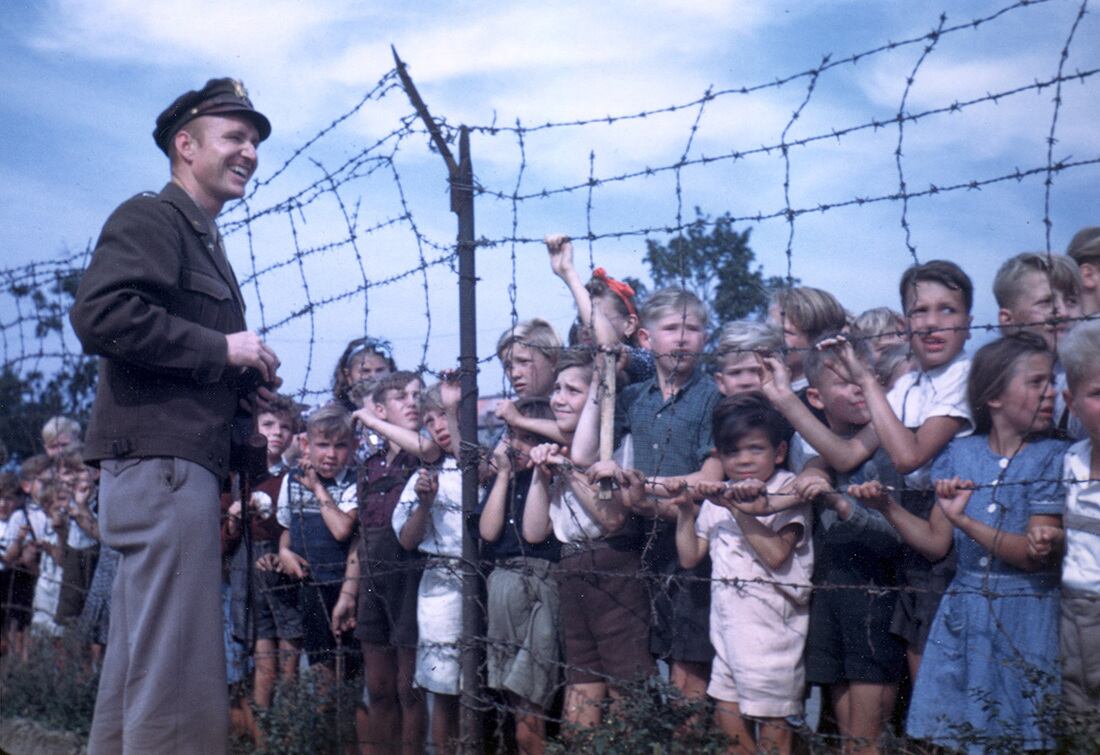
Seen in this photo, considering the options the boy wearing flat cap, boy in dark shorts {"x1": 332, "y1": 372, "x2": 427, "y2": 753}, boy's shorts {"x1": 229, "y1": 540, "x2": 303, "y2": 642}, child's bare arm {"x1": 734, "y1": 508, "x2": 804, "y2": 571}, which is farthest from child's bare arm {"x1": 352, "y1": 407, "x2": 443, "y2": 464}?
child's bare arm {"x1": 734, "y1": 508, "x2": 804, "y2": 571}

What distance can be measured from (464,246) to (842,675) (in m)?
1.85

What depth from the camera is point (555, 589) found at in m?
4.27

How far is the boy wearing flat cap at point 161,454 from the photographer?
3.25 meters

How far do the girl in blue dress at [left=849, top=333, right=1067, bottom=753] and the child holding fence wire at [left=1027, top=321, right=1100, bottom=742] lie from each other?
0.05 m

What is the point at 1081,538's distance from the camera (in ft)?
9.97

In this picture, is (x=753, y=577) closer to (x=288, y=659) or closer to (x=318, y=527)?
(x=318, y=527)

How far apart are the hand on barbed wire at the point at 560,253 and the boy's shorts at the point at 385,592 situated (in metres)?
1.19

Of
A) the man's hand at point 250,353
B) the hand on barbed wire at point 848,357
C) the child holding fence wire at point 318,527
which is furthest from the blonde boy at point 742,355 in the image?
the child holding fence wire at point 318,527

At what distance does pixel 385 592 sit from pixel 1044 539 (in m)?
2.52

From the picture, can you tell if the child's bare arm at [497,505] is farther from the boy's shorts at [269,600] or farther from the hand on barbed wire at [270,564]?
the hand on barbed wire at [270,564]

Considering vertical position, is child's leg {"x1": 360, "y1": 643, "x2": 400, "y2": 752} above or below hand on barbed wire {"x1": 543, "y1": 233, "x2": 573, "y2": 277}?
below

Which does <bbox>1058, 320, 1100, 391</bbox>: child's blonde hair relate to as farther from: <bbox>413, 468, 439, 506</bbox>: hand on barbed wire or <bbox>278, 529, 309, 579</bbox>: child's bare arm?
<bbox>278, 529, 309, 579</bbox>: child's bare arm

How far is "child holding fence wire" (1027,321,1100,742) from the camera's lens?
2.96m

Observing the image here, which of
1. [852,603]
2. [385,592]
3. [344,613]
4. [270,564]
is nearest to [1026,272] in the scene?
[852,603]
